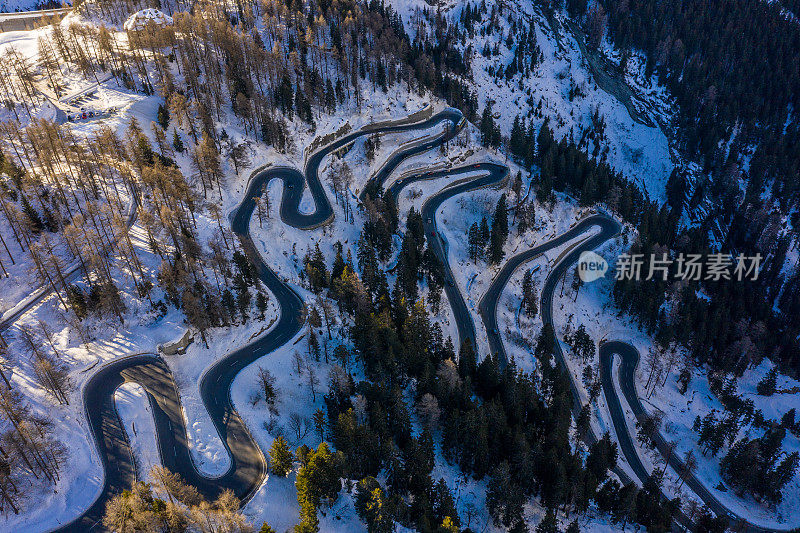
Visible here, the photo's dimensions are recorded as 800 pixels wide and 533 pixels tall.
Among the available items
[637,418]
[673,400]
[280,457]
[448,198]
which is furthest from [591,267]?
[280,457]

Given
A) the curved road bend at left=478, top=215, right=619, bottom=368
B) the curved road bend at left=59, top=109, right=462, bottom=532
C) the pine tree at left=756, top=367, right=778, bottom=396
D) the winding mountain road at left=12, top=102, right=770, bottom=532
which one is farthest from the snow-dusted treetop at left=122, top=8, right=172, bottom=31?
the pine tree at left=756, top=367, right=778, bottom=396

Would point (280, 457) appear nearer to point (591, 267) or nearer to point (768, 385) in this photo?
point (591, 267)

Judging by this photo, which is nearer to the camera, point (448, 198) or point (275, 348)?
point (275, 348)

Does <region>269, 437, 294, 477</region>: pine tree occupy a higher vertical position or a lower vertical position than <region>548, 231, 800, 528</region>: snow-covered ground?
higher

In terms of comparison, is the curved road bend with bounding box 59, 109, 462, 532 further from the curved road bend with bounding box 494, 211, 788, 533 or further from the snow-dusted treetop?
the snow-dusted treetop

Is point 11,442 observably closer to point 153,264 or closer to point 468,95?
point 153,264

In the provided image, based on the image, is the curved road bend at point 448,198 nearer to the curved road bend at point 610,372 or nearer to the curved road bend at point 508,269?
the curved road bend at point 508,269

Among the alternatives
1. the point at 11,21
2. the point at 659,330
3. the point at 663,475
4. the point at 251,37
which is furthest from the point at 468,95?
the point at 11,21

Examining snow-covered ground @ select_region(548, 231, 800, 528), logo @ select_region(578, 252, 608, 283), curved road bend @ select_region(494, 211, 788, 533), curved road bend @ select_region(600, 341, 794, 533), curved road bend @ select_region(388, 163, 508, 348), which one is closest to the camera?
curved road bend @ select_region(600, 341, 794, 533)
